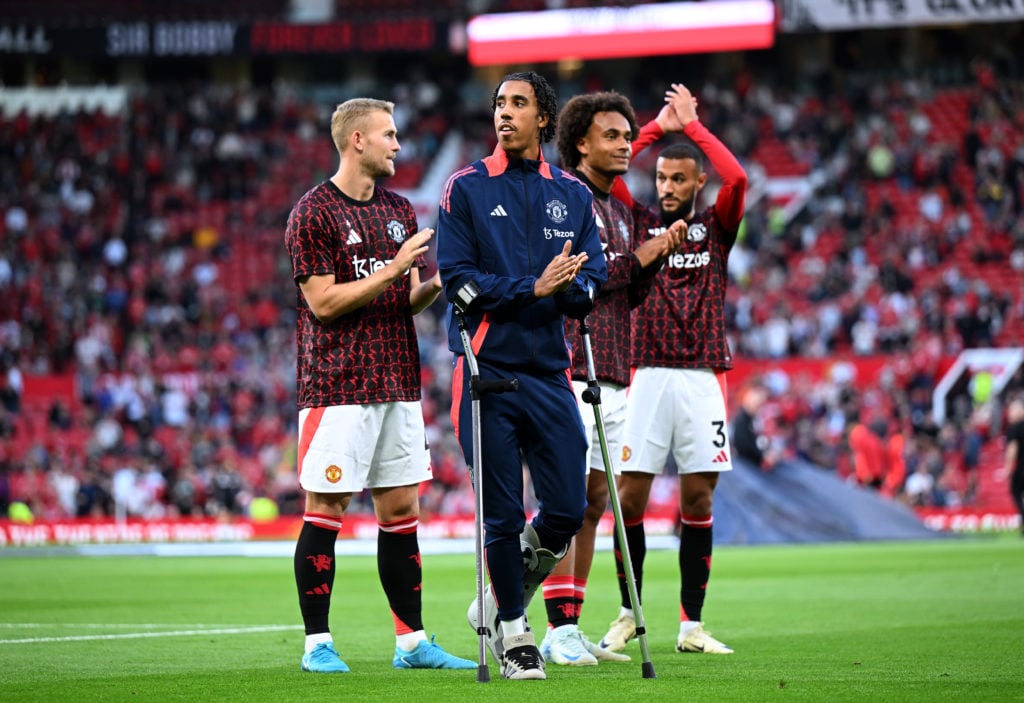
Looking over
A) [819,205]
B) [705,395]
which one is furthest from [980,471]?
[705,395]

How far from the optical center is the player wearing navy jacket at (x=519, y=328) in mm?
6910

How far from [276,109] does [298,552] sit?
1485 inches

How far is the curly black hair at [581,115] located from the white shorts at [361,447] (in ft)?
5.84

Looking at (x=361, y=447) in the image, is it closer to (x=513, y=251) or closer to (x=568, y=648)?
(x=513, y=251)

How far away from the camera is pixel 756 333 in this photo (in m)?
32.4

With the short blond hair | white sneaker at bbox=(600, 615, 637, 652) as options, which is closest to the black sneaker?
white sneaker at bbox=(600, 615, 637, 652)

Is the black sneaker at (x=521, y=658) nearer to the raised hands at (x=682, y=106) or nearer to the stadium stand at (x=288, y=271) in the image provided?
the raised hands at (x=682, y=106)

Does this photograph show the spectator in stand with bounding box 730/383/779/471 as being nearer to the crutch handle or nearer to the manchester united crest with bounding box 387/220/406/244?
the manchester united crest with bounding box 387/220/406/244

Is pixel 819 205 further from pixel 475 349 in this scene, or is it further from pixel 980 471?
pixel 475 349

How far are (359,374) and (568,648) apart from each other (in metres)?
1.68

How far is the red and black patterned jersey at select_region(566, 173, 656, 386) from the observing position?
8.12 metres

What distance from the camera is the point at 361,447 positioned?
753cm

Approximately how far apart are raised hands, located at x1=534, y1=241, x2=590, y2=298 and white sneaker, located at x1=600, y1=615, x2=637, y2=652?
2.42 meters

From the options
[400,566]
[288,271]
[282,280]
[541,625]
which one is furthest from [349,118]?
[282,280]
